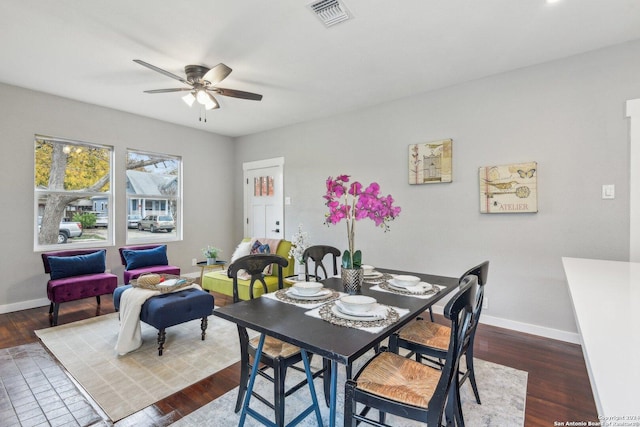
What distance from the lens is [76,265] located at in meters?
3.71

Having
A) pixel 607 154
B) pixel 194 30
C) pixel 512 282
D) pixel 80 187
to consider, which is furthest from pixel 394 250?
pixel 80 187

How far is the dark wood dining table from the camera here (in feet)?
3.95

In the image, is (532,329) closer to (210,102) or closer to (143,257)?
(210,102)

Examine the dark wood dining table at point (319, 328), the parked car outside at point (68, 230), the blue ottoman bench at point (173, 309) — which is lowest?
the blue ottoman bench at point (173, 309)

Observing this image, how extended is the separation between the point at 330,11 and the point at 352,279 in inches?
77.2

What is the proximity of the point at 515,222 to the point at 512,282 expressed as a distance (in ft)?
2.07

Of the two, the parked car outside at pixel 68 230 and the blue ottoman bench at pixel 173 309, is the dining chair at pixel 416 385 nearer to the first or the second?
the blue ottoman bench at pixel 173 309

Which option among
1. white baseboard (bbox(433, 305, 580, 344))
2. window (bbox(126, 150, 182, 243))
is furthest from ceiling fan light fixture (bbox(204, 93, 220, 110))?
white baseboard (bbox(433, 305, 580, 344))

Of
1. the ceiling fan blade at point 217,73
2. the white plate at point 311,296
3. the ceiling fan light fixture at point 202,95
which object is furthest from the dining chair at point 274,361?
the ceiling fan light fixture at point 202,95

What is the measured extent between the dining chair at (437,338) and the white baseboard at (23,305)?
14.8 ft

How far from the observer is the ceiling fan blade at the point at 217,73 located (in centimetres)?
268

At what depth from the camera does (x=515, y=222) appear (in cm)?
320

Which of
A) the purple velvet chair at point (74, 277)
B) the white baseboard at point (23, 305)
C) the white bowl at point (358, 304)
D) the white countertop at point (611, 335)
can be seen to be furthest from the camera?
the white baseboard at point (23, 305)

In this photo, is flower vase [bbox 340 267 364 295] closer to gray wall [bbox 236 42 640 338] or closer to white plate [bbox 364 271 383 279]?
white plate [bbox 364 271 383 279]
